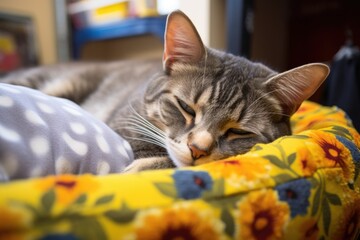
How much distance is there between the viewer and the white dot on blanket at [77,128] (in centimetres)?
72

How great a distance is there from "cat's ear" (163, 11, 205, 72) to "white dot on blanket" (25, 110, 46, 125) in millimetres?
424

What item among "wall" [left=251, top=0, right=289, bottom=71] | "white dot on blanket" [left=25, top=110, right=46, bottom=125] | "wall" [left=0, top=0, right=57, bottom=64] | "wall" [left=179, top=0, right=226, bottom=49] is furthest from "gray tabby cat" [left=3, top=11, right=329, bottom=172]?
"wall" [left=0, top=0, right=57, bottom=64]

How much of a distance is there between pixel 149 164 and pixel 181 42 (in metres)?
0.36

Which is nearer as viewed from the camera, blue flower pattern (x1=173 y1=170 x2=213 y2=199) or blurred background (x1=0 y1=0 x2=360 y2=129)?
blue flower pattern (x1=173 y1=170 x2=213 y2=199)

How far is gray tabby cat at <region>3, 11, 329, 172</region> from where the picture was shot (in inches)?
30.9

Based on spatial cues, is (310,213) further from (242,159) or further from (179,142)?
(179,142)

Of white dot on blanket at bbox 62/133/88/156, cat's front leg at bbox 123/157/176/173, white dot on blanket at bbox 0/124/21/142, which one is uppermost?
white dot on blanket at bbox 0/124/21/142

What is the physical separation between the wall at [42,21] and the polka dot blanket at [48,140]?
188 cm

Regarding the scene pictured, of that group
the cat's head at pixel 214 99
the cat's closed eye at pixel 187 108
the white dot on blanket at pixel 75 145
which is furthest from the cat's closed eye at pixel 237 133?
the white dot on blanket at pixel 75 145

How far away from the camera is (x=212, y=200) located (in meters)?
0.51

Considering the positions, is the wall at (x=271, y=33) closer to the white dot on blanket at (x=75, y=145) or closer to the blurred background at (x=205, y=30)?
the blurred background at (x=205, y=30)

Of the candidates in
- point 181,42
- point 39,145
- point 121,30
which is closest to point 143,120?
point 181,42

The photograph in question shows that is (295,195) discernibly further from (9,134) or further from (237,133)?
(9,134)

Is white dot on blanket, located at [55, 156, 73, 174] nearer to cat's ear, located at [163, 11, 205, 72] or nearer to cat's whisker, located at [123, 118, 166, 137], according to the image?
cat's whisker, located at [123, 118, 166, 137]
